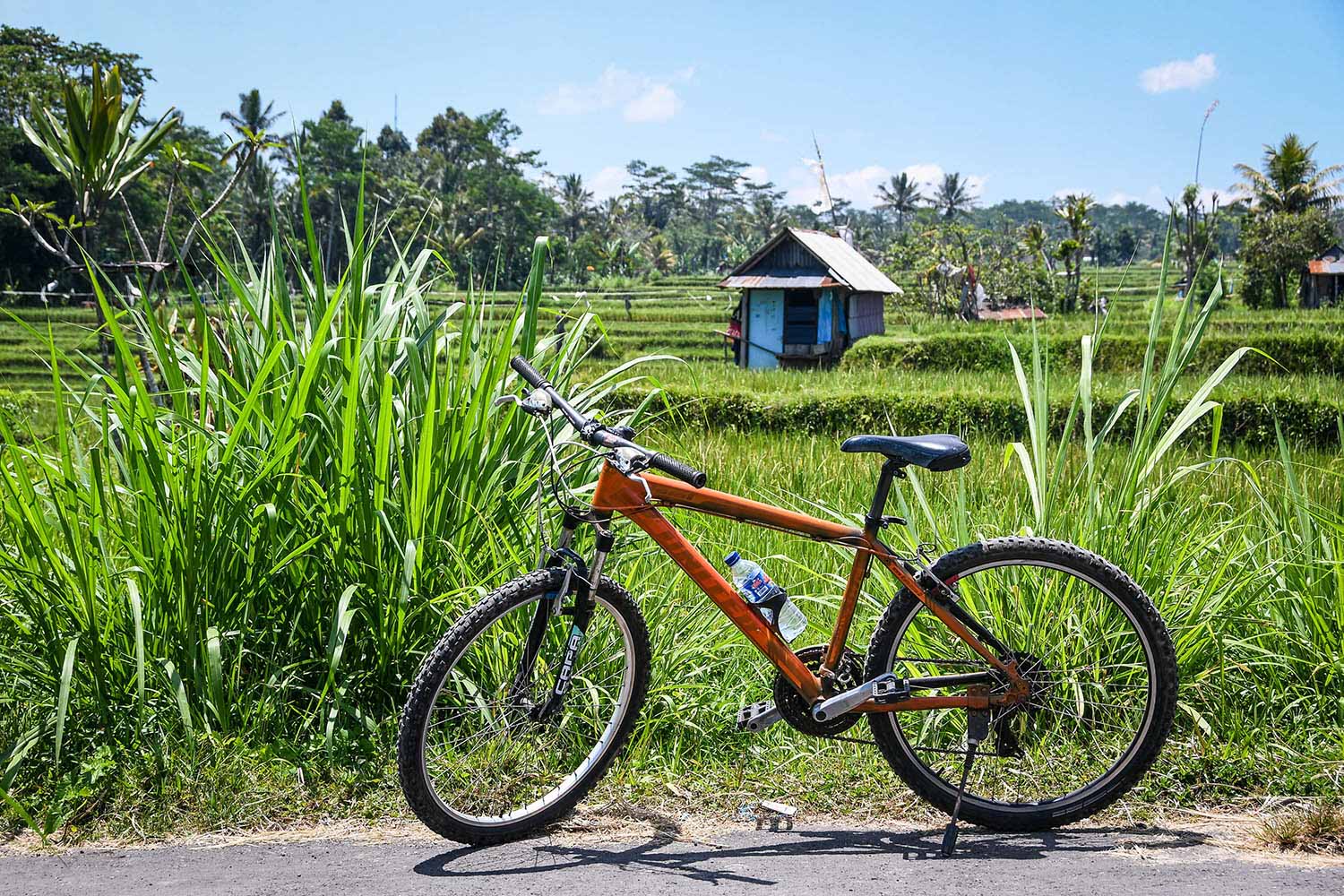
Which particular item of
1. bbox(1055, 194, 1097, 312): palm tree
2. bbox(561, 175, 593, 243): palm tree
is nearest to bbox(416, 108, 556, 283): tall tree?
bbox(561, 175, 593, 243): palm tree

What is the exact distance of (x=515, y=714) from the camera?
2734mm

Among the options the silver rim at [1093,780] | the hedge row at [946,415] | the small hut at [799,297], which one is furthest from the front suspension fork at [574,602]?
the small hut at [799,297]

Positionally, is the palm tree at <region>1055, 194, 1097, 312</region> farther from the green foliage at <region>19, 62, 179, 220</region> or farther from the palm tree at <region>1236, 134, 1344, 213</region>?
the green foliage at <region>19, 62, 179, 220</region>

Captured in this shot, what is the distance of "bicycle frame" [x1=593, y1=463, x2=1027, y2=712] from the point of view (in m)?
2.60

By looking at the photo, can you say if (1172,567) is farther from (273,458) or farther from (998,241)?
(998,241)

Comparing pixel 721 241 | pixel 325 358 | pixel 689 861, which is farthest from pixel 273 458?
pixel 721 241

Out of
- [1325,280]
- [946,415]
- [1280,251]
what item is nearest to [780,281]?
[946,415]

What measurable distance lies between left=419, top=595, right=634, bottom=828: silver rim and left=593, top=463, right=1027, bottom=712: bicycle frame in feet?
0.80

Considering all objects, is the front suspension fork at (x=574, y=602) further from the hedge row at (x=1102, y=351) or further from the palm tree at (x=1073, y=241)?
the palm tree at (x=1073, y=241)

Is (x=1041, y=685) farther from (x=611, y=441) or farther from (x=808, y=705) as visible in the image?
(x=611, y=441)

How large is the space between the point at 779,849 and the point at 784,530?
754 millimetres

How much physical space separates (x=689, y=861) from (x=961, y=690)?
0.87 meters

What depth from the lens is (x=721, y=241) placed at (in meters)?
90.9

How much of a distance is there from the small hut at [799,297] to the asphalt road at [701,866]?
2176 centimetres
